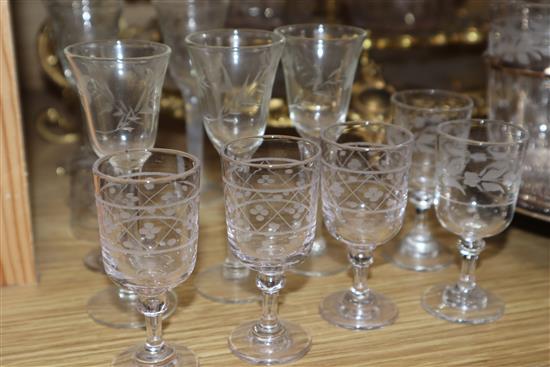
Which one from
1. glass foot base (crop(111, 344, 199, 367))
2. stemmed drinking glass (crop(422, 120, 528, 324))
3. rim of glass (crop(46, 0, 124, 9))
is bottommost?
glass foot base (crop(111, 344, 199, 367))

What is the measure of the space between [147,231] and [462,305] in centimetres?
39

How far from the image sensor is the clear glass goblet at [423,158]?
98 cm

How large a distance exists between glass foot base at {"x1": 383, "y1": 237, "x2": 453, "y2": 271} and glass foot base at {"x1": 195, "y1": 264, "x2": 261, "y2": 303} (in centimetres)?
19

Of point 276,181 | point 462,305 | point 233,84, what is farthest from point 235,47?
point 462,305

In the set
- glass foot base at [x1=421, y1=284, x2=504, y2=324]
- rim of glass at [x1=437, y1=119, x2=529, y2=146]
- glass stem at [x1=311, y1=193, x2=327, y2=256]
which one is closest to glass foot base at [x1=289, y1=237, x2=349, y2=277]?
glass stem at [x1=311, y1=193, x2=327, y2=256]

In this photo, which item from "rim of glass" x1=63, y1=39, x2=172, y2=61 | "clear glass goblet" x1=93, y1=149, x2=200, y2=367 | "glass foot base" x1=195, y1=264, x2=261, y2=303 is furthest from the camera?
"glass foot base" x1=195, y1=264, x2=261, y2=303

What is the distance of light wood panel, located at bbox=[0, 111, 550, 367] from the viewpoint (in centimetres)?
80

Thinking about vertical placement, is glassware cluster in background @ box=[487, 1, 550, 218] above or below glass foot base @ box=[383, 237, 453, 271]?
above

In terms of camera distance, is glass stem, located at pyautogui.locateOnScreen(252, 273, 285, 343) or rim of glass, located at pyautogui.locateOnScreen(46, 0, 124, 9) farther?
rim of glass, located at pyautogui.locateOnScreen(46, 0, 124, 9)

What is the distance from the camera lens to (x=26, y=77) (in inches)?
64.4

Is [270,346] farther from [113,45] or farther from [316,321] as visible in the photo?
[113,45]

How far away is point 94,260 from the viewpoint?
100 centimetres

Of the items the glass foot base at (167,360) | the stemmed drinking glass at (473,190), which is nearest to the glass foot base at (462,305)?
the stemmed drinking glass at (473,190)

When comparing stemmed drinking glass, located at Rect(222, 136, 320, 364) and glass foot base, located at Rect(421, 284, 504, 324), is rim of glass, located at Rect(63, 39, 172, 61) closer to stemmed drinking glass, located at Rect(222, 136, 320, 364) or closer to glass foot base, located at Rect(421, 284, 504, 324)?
stemmed drinking glass, located at Rect(222, 136, 320, 364)
